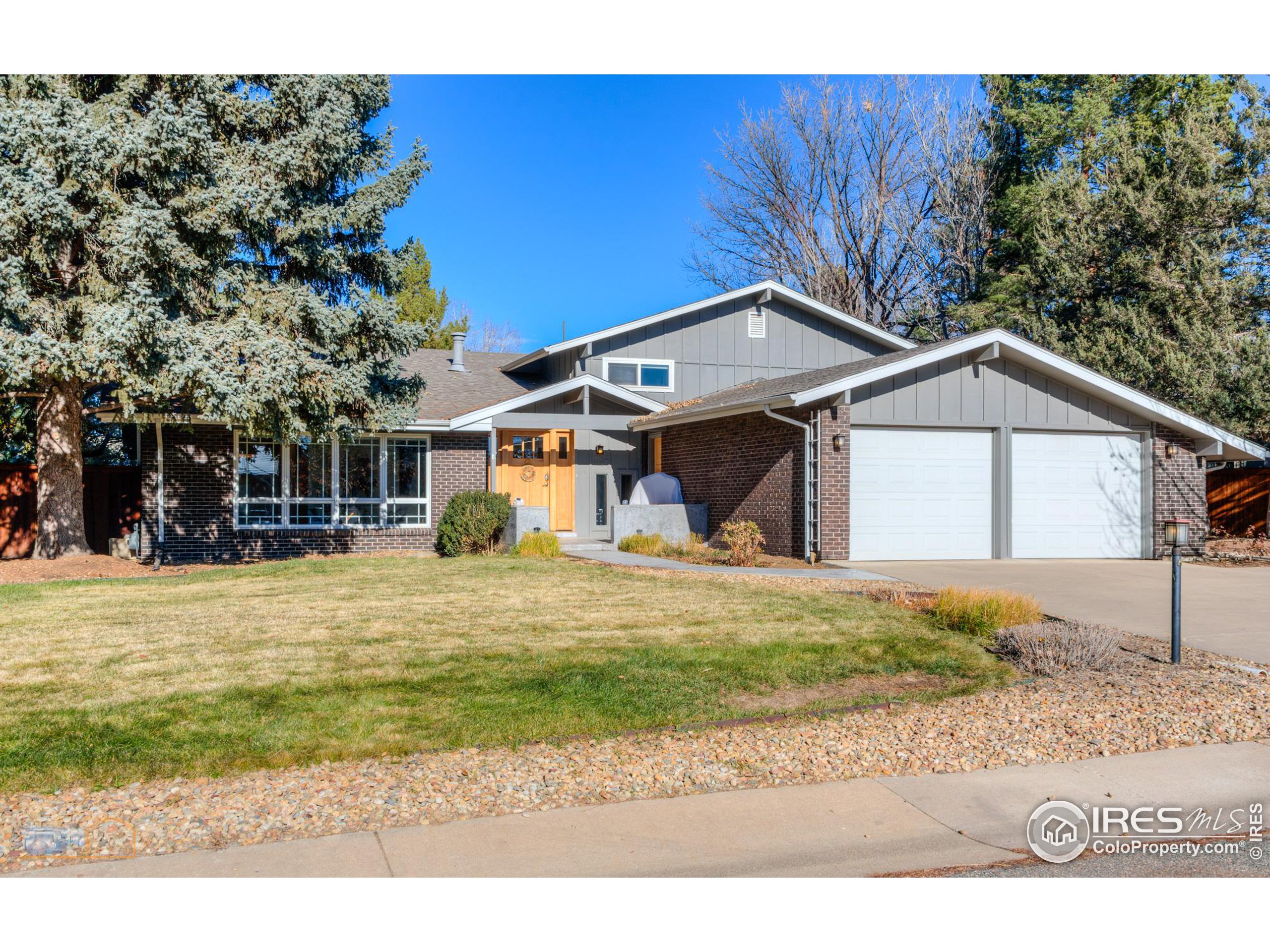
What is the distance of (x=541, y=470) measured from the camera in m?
19.4

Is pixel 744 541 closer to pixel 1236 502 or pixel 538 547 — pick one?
pixel 538 547

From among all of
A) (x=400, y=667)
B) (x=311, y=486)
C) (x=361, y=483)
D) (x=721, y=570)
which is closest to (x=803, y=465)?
(x=721, y=570)

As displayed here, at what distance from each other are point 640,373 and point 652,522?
4.84 meters

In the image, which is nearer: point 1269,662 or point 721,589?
point 1269,662

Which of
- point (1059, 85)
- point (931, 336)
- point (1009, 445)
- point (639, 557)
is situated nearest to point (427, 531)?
point (639, 557)

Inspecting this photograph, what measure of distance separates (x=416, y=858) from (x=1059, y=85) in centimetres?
3307

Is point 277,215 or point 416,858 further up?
point 277,215

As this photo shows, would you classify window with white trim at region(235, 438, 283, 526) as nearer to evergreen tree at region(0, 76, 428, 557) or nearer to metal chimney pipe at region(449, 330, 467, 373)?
evergreen tree at region(0, 76, 428, 557)

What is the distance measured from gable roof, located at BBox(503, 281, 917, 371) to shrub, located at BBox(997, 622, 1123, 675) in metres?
13.1

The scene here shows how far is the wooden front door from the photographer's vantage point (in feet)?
63.1

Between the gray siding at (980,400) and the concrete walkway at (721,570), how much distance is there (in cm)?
282

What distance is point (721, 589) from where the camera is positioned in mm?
11688

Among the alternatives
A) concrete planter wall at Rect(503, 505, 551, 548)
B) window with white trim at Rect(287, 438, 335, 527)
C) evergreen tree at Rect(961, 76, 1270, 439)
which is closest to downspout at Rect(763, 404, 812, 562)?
Answer: concrete planter wall at Rect(503, 505, 551, 548)

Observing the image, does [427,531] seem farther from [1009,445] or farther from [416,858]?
[416,858]
